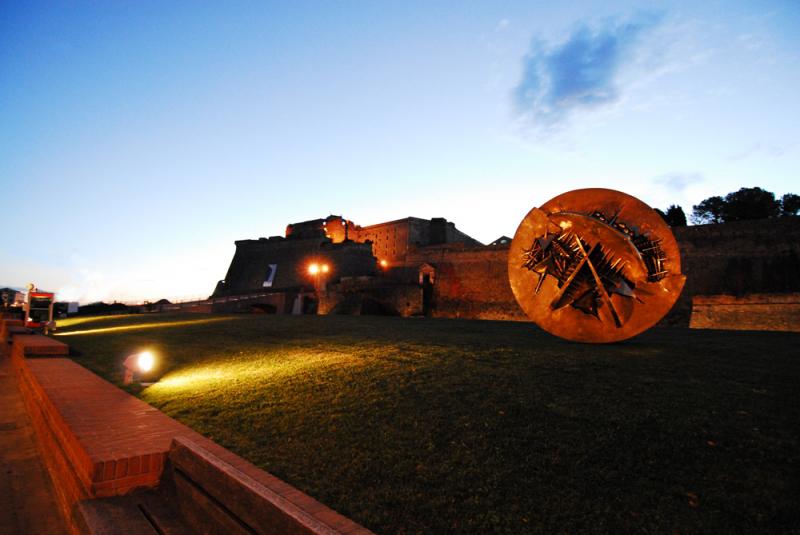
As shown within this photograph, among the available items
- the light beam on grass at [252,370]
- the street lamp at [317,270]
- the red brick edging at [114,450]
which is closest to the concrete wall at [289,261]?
the street lamp at [317,270]

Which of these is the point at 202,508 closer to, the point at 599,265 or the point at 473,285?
the point at 599,265

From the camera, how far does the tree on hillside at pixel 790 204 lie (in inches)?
1697

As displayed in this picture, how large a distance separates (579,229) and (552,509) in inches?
212

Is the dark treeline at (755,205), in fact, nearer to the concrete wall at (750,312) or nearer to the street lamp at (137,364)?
the concrete wall at (750,312)

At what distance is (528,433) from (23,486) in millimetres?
5272

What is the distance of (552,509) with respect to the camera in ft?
8.76

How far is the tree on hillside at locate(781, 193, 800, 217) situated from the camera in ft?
141

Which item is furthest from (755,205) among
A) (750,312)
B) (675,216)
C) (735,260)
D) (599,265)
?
(599,265)

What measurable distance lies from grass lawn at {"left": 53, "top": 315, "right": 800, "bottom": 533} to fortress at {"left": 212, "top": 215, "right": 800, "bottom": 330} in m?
14.1

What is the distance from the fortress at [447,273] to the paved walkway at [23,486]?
19.8m

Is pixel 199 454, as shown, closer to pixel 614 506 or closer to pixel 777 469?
pixel 614 506

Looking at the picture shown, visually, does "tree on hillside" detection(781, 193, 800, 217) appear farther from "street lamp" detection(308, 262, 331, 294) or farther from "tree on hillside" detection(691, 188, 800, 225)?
"street lamp" detection(308, 262, 331, 294)

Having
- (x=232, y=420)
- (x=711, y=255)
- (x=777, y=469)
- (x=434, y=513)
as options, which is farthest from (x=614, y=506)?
(x=711, y=255)

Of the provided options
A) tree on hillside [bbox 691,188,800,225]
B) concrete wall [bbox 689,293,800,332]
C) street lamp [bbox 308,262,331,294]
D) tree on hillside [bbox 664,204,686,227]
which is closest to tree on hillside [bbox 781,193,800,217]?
tree on hillside [bbox 691,188,800,225]
